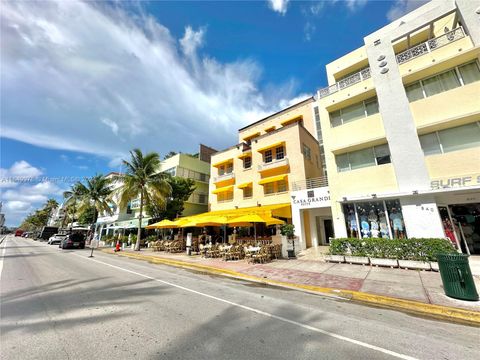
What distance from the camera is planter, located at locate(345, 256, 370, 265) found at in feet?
37.0

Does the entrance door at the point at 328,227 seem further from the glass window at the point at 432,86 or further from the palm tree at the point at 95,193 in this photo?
the palm tree at the point at 95,193

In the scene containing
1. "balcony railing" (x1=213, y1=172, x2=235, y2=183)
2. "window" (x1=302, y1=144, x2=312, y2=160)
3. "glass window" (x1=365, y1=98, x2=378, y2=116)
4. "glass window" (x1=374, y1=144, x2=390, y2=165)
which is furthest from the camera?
"balcony railing" (x1=213, y1=172, x2=235, y2=183)

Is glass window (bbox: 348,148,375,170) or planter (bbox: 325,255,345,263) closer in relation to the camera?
planter (bbox: 325,255,345,263)

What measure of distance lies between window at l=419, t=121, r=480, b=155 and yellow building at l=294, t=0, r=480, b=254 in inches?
1.5

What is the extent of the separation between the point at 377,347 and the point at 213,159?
2770cm

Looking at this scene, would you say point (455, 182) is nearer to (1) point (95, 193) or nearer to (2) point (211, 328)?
(2) point (211, 328)

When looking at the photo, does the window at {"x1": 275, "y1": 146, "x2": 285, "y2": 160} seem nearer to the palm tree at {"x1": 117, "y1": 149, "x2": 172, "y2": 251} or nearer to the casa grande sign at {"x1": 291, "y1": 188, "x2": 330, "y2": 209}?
the casa grande sign at {"x1": 291, "y1": 188, "x2": 330, "y2": 209}

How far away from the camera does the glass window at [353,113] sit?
15484 millimetres

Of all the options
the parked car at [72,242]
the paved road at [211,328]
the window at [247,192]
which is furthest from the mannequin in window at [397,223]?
the parked car at [72,242]

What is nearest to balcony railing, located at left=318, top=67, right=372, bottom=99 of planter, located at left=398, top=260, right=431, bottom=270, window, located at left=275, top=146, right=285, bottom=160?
window, located at left=275, top=146, right=285, bottom=160

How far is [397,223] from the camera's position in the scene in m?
12.6

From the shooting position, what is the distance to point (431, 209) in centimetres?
1156

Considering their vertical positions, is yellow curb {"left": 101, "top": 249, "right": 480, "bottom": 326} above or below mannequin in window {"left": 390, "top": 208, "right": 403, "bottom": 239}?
below

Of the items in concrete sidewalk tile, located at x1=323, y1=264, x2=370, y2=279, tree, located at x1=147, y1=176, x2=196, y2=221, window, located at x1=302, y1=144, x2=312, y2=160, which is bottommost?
concrete sidewalk tile, located at x1=323, y1=264, x2=370, y2=279
